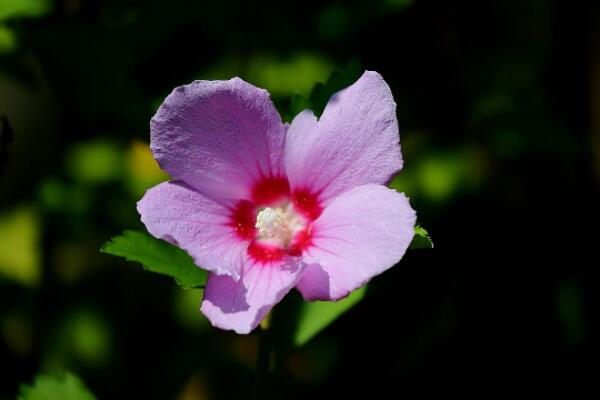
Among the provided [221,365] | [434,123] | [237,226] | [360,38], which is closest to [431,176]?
[434,123]

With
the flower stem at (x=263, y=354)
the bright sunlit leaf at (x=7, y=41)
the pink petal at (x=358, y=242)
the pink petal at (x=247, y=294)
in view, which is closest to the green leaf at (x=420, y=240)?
the pink petal at (x=358, y=242)

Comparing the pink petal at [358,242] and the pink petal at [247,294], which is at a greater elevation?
the pink petal at [358,242]

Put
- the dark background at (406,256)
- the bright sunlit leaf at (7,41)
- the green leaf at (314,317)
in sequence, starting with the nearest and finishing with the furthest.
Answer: the green leaf at (314,317), the bright sunlit leaf at (7,41), the dark background at (406,256)

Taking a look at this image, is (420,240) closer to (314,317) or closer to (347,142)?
(347,142)

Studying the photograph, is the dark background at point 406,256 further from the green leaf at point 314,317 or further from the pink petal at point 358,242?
the pink petal at point 358,242

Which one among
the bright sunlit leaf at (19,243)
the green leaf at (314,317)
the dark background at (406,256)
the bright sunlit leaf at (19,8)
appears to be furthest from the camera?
the bright sunlit leaf at (19,243)

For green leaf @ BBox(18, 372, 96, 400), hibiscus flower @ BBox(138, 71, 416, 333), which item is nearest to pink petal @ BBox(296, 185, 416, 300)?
hibiscus flower @ BBox(138, 71, 416, 333)
